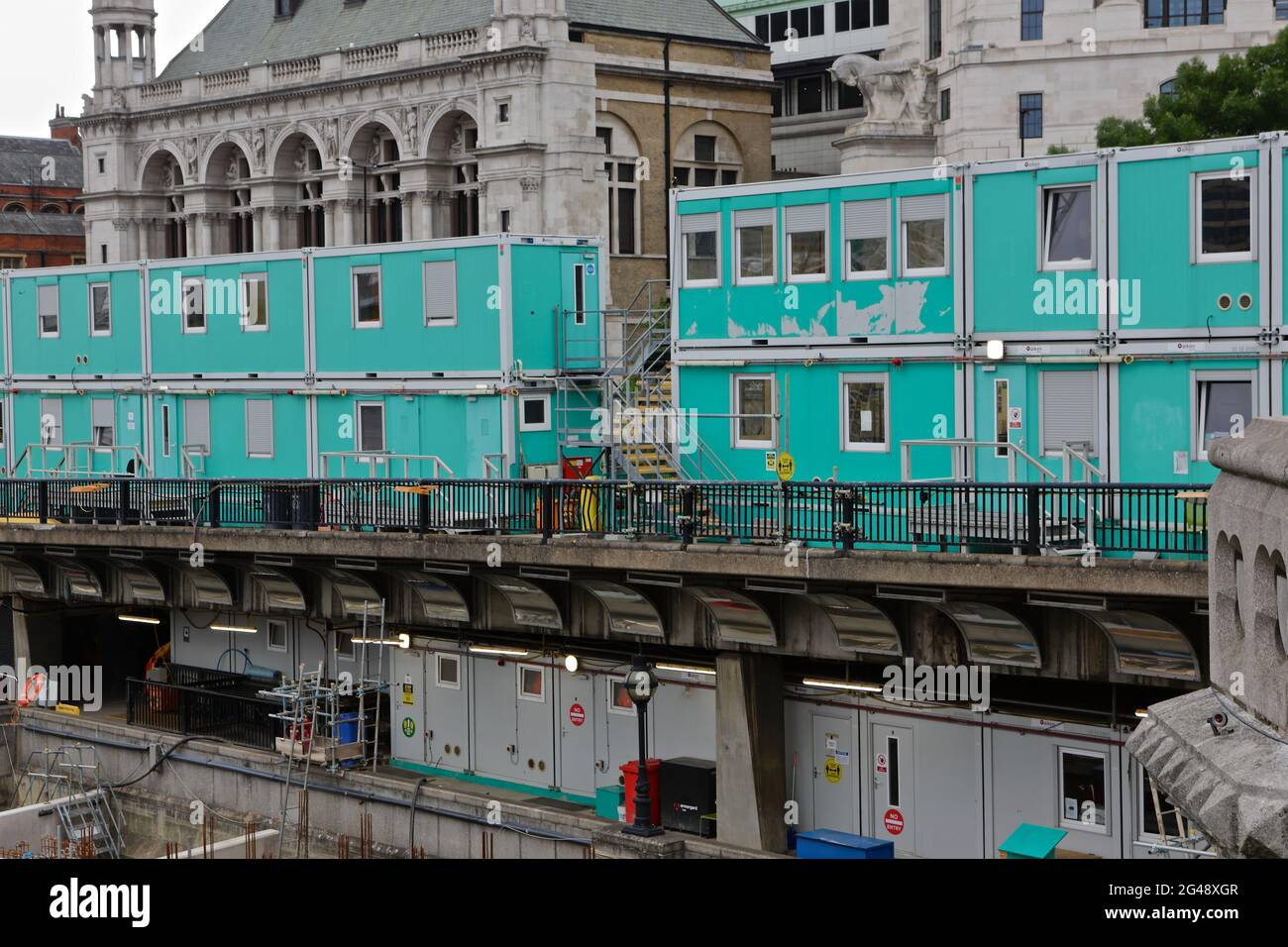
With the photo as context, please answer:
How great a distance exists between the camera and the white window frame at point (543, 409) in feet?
115

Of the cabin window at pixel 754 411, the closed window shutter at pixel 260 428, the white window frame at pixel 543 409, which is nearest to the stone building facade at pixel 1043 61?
the white window frame at pixel 543 409

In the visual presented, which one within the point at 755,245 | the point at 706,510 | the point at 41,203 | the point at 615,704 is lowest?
the point at 615,704

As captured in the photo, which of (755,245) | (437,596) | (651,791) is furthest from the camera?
(437,596)

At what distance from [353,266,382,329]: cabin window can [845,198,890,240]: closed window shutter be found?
36.6ft

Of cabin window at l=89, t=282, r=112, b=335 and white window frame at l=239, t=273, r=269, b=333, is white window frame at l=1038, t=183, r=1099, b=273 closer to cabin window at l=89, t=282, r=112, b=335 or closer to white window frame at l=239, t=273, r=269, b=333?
white window frame at l=239, t=273, r=269, b=333

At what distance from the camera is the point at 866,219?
94.6 feet

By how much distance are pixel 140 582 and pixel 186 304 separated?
Result: 6585mm

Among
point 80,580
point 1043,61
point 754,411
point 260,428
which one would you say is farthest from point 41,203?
point 754,411

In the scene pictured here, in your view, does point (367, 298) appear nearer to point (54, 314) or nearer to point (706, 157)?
point (54, 314)

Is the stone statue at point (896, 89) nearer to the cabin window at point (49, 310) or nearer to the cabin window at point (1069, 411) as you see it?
the cabin window at point (49, 310)

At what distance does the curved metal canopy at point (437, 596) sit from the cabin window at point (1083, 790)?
1118cm

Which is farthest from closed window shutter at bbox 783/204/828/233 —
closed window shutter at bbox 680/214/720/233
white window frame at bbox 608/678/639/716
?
white window frame at bbox 608/678/639/716

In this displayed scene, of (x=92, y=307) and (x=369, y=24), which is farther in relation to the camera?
(x=369, y=24)

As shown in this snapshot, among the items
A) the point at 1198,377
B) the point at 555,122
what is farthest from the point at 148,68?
the point at 1198,377
